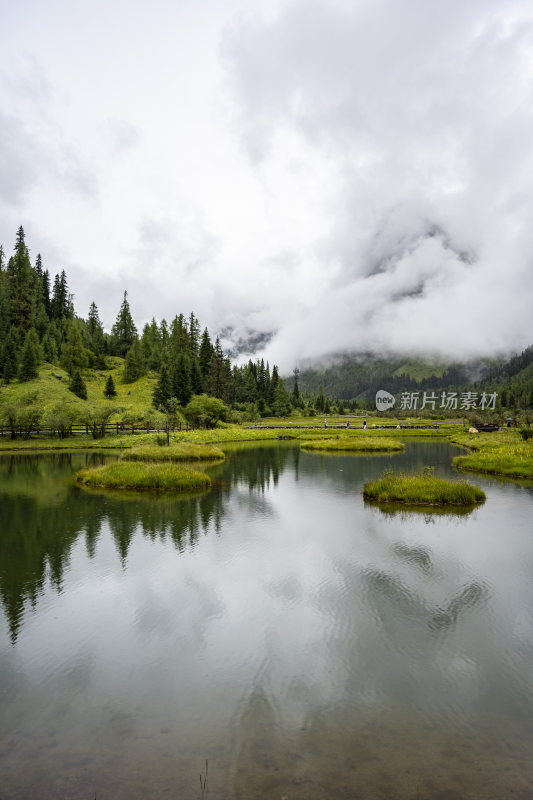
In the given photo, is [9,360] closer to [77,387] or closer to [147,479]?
[77,387]

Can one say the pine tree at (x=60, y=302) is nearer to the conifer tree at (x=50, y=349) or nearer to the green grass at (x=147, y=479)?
the conifer tree at (x=50, y=349)

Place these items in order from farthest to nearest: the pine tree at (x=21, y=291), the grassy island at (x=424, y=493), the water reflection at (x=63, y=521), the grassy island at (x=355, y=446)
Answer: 1. the pine tree at (x=21, y=291)
2. the grassy island at (x=355, y=446)
3. the grassy island at (x=424, y=493)
4. the water reflection at (x=63, y=521)

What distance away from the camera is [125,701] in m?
8.96

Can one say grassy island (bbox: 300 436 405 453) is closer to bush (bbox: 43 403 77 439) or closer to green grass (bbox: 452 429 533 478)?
green grass (bbox: 452 429 533 478)

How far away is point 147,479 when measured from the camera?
112 feet

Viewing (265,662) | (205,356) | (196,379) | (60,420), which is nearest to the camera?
(265,662)

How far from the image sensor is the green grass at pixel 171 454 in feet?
161

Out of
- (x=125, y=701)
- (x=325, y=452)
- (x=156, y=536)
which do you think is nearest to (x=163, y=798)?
(x=125, y=701)

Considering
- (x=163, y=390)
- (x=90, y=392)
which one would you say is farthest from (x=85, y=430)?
(x=90, y=392)

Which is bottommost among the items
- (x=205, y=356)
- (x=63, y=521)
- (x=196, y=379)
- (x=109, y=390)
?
(x=63, y=521)

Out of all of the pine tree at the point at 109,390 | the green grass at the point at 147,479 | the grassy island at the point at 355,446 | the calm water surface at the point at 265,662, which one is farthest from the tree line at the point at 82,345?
the calm water surface at the point at 265,662

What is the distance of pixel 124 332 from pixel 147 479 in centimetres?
12629

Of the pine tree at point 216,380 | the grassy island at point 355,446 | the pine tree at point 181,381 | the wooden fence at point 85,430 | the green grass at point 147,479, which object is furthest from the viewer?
the pine tree at point 216,380

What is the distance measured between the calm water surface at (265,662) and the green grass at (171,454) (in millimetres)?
26018
